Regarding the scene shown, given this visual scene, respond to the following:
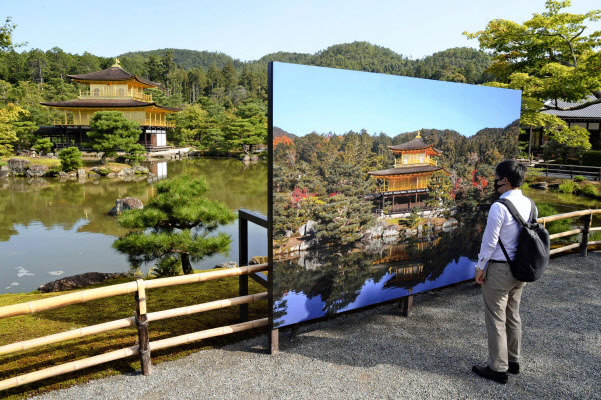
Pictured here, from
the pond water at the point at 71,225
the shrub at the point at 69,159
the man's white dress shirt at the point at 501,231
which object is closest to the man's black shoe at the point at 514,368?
the man's white dress shirt at the point at 501,231

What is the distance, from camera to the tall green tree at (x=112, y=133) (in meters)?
22.9

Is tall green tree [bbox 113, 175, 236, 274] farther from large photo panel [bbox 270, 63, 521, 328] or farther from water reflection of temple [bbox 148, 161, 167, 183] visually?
water reflection of temple [bbox 148, 161, 167, 183]

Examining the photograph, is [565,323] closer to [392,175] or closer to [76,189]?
[392,175]

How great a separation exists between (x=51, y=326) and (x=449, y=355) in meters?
3.00

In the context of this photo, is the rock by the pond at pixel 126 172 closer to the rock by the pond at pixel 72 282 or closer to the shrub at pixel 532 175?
the rock by the pond at pixel 72 282

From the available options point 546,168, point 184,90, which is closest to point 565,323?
point 546,168

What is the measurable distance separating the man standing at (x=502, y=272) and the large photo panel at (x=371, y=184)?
0.88 metres

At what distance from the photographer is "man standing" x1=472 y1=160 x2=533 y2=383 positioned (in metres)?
2.37

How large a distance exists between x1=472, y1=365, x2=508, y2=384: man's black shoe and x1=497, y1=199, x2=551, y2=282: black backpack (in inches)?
24.0

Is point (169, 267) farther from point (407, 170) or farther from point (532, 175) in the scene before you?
point (532, 175)

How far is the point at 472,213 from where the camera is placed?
3869 mm

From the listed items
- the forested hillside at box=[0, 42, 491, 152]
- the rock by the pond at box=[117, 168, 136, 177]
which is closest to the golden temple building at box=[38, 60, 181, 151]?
the forested hillside at box=[0, 42, 491, 152]

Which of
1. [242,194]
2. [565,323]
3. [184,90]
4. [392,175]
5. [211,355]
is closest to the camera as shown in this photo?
[211,355]

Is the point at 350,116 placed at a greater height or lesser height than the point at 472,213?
greater
